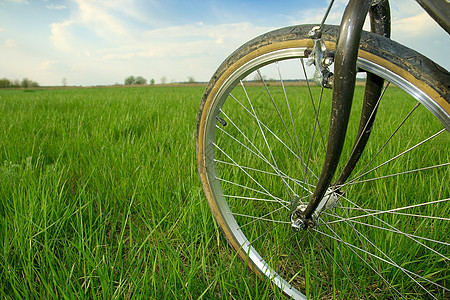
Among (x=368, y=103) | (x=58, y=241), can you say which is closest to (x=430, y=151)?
(x=368, y=103)

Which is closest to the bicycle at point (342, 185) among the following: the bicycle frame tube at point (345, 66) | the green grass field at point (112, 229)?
the bicycle frame tube at point (345, 66)

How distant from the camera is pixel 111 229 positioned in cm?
144

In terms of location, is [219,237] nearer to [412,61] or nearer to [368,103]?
[368,103]

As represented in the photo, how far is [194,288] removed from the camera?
3.50 ft

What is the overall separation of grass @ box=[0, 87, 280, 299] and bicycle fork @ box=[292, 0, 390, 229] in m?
0.35

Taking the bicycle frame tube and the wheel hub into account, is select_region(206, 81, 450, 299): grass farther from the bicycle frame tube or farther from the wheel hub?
the bicycle frame tube

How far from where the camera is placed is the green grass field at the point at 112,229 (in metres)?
1.05

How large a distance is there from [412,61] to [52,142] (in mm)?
2512

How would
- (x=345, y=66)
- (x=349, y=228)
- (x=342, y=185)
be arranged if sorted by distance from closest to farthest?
(x=345, y=66)
(x=342, y=185)
(x=349, y=228)

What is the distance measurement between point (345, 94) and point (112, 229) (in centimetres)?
115

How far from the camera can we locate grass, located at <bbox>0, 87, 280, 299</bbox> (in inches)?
41.5

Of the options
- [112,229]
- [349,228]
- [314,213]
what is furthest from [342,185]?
[112,229]

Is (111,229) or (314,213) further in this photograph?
(111,229)

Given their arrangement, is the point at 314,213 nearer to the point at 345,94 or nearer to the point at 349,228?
the point at 349,228
